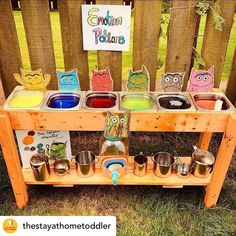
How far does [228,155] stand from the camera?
175cm

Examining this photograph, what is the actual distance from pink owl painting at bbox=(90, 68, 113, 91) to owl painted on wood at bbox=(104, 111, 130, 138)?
31 cm

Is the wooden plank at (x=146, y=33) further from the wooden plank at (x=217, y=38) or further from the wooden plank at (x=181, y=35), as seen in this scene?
the wooden plank at (x=217, y=38)

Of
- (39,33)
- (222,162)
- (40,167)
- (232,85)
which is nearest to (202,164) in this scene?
(222,162)

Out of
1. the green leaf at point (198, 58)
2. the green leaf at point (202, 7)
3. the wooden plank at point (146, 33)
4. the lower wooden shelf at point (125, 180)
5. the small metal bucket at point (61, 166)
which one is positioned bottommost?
the lower wooden shelf at point (125, 180)

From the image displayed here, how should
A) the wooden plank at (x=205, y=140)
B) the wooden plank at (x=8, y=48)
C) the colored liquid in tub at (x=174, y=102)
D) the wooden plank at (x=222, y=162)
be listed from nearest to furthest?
the wooden plank at (x=222, y=162)
the colored liquid in tub at (x=174, y=102)
the wooden plank at (x=8, y=48)
the wooden plank at (x=205, y=140)

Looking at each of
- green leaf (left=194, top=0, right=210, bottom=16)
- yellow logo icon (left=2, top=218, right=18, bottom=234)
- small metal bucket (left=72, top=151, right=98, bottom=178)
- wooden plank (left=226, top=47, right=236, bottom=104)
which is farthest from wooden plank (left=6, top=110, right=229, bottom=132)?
wooden plank (left=226, top=47, right=236, bottom=104)

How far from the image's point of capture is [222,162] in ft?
5.83

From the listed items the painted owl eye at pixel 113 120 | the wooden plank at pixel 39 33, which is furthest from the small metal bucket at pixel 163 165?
the wooden plank at pixel 39 33

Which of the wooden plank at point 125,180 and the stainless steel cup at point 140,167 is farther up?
the stainless steel cup at point 140,167

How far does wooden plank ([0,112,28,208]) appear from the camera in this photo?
1615mm

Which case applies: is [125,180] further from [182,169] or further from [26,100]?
[26,100]

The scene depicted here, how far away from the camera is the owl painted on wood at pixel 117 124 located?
Answer: 1588 mm

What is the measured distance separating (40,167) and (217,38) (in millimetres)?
1499

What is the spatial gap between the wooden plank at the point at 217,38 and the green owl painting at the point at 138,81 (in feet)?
1.82
